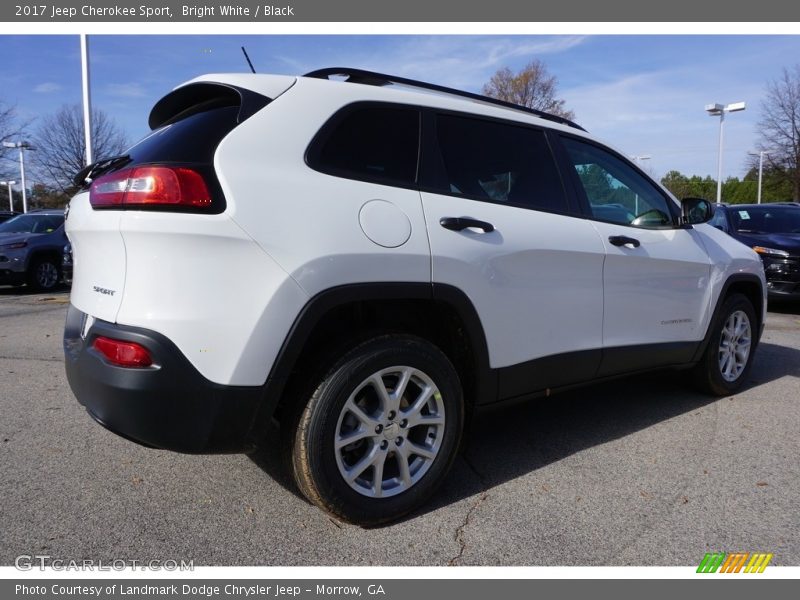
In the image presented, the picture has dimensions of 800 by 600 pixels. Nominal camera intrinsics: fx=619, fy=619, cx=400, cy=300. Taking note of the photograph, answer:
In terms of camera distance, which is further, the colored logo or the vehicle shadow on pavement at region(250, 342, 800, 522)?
the vehicle shadow on pavement at region(250, 342, 800, 522)

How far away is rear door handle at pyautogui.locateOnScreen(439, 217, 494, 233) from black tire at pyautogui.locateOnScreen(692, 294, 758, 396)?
2.41 m

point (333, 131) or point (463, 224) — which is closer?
point (333, 131)

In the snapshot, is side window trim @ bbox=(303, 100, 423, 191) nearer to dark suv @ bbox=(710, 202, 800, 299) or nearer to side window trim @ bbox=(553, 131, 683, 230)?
side window trim @ bbox=(553, 131, 683, 230)

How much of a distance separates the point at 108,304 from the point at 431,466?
1516mm

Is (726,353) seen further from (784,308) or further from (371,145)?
(784,308)

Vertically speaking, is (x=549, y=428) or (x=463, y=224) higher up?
(x=463, y=224)

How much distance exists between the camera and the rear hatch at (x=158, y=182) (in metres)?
2.25

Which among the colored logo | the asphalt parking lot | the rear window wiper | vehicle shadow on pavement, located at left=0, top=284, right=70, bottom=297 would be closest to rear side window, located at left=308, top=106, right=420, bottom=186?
the rear window wiper

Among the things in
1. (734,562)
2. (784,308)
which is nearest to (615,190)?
(734,562)

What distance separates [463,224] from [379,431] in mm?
983

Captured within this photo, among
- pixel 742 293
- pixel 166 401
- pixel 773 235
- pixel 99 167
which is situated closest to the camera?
pixel 166 401

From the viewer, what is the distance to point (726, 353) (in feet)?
15.2

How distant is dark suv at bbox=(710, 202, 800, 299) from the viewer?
8758 millimetres

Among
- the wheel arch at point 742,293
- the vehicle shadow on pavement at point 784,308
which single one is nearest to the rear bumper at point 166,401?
the wheel arch at point 742,293
